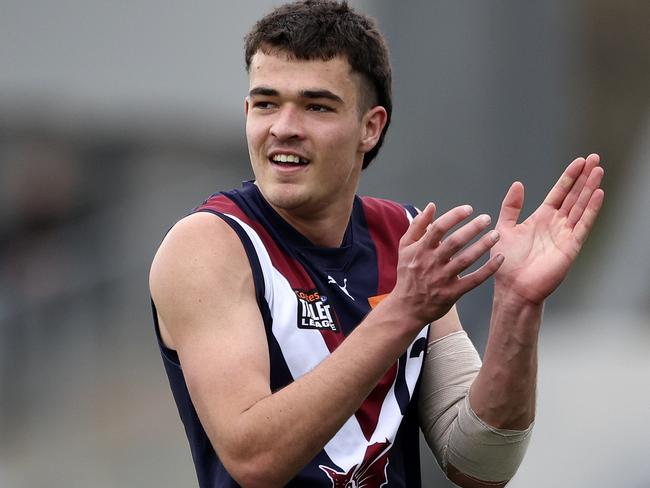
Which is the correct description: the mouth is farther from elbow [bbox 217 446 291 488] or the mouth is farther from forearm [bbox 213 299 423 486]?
elbow [bbox 217 446 291 488]

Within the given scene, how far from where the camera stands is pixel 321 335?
326cm

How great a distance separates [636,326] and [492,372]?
3.65m

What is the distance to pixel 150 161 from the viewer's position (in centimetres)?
978

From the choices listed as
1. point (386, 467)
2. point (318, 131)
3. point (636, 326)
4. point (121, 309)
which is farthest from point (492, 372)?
point (121, 309)

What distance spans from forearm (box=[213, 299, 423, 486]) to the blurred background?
131 inches

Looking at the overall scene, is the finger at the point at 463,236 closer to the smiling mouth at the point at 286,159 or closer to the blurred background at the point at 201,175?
the smiling mouth at the point at 286,159

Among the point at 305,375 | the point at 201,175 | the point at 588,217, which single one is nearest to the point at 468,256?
the point at 305,375

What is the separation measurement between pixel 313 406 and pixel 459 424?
0.81 meters

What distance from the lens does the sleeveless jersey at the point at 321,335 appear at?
10.5ft

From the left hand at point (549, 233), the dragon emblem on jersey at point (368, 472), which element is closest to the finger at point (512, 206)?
the left hand at point (549, 233)

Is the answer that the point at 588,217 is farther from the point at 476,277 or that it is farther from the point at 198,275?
the point at 198,275

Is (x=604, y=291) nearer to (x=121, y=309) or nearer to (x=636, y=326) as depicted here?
(x=636, y=326)

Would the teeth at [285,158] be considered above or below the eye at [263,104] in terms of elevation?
below

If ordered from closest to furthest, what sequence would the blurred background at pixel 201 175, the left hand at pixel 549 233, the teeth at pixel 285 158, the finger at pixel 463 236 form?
the finger at pixel 463 236 < the left hand at pixel 549 233 < the teeth at pixel 285 158 < the blurred background at pixel 201 175
